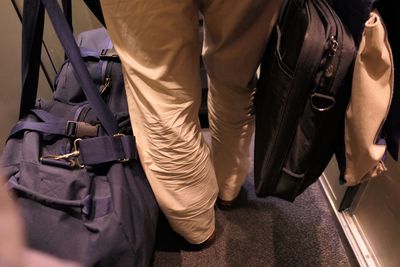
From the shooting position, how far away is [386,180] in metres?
0.68

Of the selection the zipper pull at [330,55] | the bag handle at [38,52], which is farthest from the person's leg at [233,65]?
the bag handle at [38,52]

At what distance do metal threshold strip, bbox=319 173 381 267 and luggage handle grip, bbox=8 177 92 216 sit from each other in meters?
0.67

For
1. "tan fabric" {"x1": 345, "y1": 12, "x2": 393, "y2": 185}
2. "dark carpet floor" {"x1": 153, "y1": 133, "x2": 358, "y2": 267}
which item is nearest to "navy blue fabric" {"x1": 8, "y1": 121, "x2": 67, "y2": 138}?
"dark carpet floor" {"x1": 153, "y1": 133, "x2": 358, "y2": 267}

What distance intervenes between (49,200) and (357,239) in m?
0.75

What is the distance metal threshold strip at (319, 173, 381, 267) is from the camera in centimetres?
77

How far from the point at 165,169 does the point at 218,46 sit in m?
0.28

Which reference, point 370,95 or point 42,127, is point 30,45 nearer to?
point 42,127

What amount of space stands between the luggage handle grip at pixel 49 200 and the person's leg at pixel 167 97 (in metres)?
0.16

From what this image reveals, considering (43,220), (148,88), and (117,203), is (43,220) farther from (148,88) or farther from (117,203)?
(148,88)

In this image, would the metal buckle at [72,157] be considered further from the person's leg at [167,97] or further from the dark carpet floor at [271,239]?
the dark carpet floor at [271,239]

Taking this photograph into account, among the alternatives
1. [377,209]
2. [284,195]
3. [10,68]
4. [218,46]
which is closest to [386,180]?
[377,209]

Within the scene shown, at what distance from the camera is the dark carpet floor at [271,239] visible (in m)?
0.86

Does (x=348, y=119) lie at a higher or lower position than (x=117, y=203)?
higher

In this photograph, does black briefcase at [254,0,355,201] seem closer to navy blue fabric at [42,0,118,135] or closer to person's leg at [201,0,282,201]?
person's leg at [201,0,282,201]
